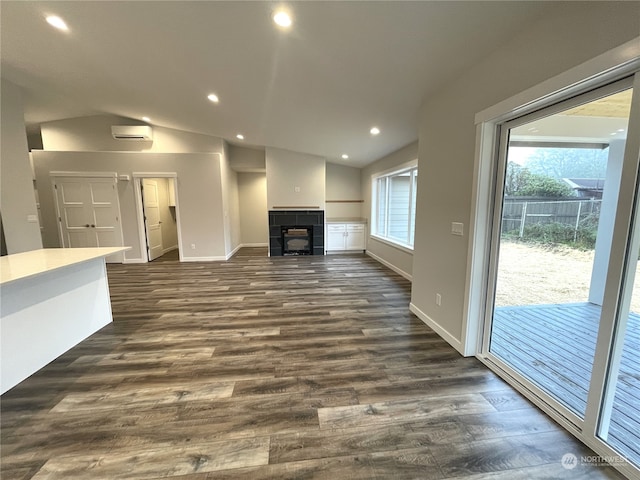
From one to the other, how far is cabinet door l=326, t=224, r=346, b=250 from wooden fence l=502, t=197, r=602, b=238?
5040 mm

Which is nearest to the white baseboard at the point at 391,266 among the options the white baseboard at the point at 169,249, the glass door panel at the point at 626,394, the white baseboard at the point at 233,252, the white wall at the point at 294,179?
the white wall at the point at 294,179

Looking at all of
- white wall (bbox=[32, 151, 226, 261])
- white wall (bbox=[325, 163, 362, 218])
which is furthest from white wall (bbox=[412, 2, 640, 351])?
white wall (bbox=[32, 151, 226, 261])

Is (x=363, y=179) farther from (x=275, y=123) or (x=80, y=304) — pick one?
(x=80, y=304)

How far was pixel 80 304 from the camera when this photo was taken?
2660mm

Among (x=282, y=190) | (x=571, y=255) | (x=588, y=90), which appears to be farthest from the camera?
(x=282, y=190)

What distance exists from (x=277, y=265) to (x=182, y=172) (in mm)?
3199

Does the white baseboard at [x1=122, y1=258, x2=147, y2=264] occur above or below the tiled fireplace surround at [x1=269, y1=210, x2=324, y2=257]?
below

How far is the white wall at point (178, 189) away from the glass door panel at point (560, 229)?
5841 millimetres

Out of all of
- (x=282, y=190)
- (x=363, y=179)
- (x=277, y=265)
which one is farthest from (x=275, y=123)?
(x=363, y=179)

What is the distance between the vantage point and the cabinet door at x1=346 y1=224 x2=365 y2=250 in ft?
23.6

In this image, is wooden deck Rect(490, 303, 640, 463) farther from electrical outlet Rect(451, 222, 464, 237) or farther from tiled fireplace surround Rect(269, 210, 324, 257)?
tiled fireplace surround Rect(269, 210, 324, 257)

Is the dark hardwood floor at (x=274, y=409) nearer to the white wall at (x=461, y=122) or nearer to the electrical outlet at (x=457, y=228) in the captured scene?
the white wall at (x=461, y=122)

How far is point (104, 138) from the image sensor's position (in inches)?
235

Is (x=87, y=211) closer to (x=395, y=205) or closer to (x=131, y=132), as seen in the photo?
(x=131, y=132)
